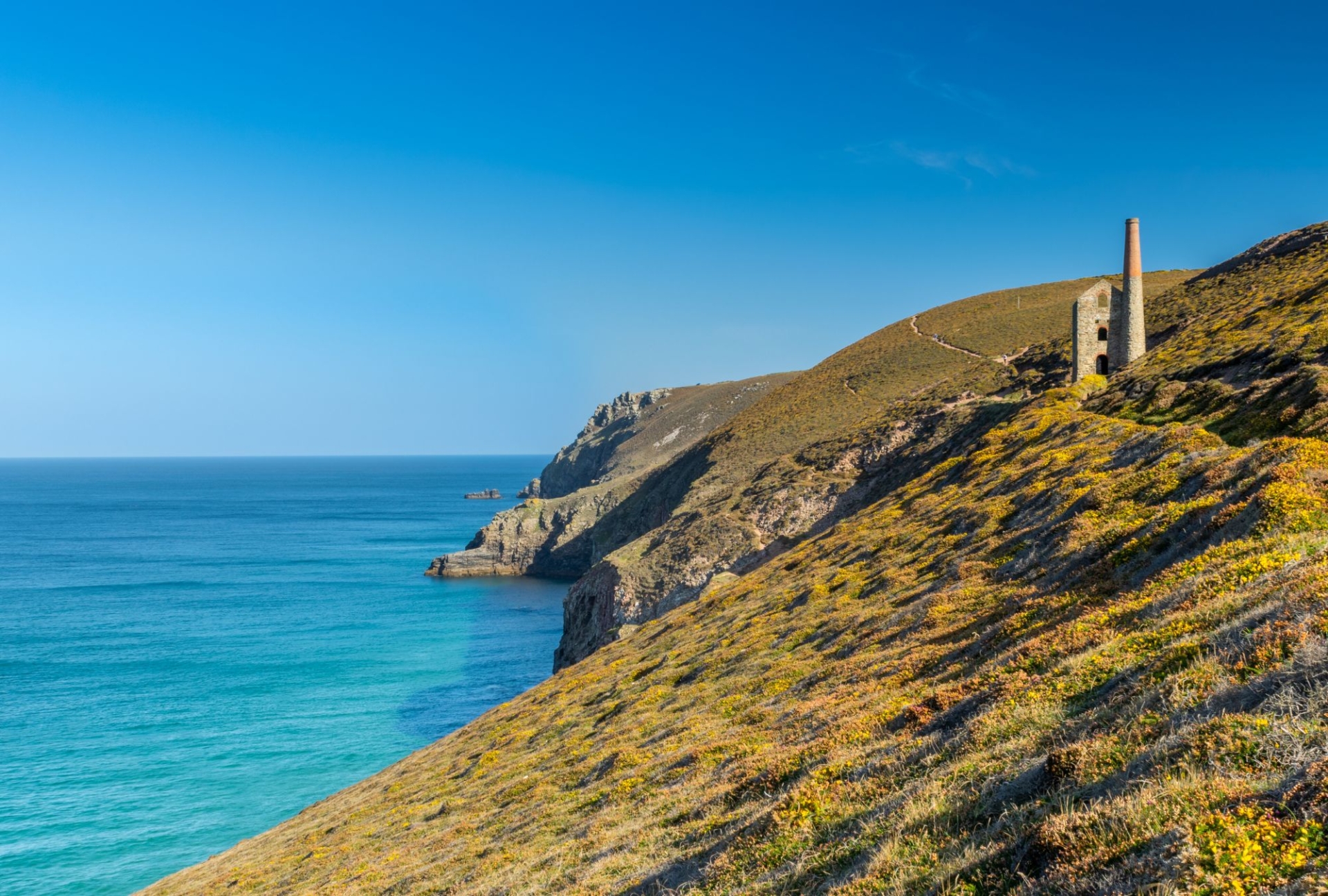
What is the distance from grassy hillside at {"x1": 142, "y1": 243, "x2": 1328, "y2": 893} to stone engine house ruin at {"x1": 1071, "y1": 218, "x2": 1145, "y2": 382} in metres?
10.2

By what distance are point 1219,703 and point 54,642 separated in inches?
3662

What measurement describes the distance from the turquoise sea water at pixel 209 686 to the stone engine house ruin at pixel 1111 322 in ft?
157

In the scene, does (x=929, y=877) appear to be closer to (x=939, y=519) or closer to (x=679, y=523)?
(x=939, y=519)

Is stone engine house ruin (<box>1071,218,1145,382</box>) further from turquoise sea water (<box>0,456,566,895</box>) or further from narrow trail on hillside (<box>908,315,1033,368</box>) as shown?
turquoise sea water (<box>0,456,566,895</box>)

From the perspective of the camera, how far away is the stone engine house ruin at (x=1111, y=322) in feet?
148

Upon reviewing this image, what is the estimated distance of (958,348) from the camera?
93312 millimetres

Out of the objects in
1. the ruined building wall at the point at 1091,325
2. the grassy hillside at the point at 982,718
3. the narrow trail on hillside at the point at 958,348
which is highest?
the narrow trail on hillside at the point at 958,348

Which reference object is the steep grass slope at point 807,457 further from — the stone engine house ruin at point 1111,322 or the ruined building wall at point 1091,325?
the stone engine house ruin at point 1111,322

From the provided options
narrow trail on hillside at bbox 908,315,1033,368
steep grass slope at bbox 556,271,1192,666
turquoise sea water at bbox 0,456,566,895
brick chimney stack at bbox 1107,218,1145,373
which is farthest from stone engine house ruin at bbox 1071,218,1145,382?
turquoise sea water at bbox 0,456,566,895

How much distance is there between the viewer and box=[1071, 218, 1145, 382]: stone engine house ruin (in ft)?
148

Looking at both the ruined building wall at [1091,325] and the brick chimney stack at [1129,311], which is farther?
the ruined building wall at [1091,325]

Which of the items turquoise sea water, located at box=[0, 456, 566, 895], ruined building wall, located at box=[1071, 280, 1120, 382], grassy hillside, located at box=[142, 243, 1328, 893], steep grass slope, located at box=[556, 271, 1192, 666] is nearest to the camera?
grassy hillside, located at box=[142, 243, 1328, 893]

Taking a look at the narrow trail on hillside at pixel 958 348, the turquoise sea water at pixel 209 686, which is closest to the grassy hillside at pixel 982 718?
the turquoise sea water at pixel 209 686

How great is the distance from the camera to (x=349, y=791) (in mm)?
33906
